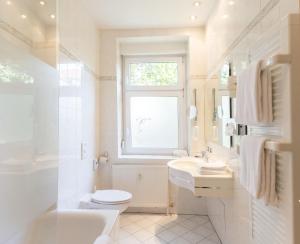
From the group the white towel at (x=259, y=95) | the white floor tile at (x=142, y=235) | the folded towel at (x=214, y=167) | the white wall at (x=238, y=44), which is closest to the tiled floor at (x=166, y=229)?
the white floor tile at (x=142, y=235)

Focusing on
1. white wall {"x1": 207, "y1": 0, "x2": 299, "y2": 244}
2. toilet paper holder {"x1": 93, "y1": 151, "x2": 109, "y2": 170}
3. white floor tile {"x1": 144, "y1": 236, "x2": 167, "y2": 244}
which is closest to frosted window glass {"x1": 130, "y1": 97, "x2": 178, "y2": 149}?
toilet paper holder {"x1": 93, "y1": 151, "x2": 109, "y2": 170}

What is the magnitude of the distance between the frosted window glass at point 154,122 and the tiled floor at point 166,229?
40.0 inches

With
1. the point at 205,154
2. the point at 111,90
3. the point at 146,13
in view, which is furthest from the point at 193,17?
the point at 205,154

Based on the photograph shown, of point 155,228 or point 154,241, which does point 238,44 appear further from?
point 155,228

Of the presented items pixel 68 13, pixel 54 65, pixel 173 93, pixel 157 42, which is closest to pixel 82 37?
pixel 68 13

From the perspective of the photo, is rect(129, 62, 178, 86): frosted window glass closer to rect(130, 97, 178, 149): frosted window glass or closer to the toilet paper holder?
rect(130, 97, 178, 149): frosted window glass

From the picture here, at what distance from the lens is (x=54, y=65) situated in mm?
1910

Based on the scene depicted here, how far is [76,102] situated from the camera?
241 centimetres

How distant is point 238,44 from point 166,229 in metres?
2.13

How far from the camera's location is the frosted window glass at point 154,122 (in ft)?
11.7

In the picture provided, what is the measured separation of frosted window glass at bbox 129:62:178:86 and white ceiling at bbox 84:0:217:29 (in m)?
0.59

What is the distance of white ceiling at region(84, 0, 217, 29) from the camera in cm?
263

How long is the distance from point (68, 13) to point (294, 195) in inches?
91.1

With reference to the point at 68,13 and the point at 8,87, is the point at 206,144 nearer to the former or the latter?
the point at 68,13
